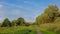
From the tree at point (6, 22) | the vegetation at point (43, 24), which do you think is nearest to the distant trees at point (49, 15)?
the vegetation at point (43, 24)

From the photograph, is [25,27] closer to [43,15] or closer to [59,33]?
[43,15]

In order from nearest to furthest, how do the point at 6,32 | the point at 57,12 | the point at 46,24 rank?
the point at 6,32 → the point at 46,24 → the point at 57,12

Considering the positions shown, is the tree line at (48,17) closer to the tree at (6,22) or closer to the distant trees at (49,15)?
the distant trees at (49,15)

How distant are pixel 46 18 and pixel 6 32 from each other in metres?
12.8

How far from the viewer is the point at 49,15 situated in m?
30.7

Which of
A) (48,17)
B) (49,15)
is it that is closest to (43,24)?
(48,17)

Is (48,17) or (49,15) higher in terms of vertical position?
(49,15)

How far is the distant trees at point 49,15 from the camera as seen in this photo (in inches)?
1160

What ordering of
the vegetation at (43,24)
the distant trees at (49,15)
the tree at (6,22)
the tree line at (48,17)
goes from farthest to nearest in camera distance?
the distant trees at (49,15)
the tree line at (48,17)
the vegetation at (43,24)
the tree at (6,22)

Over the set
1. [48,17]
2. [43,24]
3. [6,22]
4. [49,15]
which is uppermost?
[49,15]

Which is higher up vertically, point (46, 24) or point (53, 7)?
point (53, 7)

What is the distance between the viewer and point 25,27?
27859 millimetres

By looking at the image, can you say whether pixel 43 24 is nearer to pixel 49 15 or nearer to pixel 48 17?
pixel 48 17

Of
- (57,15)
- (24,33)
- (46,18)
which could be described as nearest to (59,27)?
(24,33)
